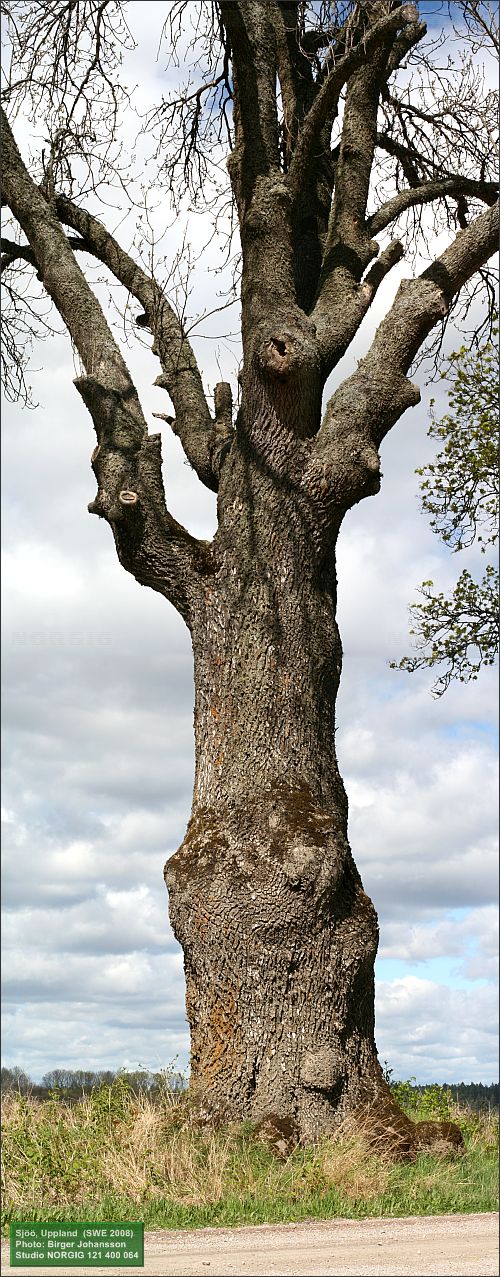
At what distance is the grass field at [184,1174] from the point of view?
5.97m

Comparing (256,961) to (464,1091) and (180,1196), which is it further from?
(464,1091)

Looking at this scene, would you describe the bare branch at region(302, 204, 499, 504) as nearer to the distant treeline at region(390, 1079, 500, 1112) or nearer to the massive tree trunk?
the massive tree trunk

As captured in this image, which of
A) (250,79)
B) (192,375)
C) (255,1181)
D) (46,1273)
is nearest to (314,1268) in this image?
(46,1273)

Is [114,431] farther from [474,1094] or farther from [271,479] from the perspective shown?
[474,1094]

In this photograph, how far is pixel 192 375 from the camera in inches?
389

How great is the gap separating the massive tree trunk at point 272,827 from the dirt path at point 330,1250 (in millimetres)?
1422

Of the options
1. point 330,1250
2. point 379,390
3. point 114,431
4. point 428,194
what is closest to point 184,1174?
point 330,1250

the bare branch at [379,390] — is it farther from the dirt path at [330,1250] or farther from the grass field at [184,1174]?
the dirt path at [330,1250]

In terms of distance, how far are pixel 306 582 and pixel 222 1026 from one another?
3259 millimetres

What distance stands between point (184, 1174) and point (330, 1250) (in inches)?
57.4

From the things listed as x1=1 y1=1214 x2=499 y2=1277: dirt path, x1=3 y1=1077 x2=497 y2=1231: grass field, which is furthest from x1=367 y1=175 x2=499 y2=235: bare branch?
x1=1 y1=1214 x2=499 y2=1277: dirt path

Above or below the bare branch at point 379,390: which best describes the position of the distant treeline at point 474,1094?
below

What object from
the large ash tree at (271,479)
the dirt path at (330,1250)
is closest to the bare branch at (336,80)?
the large ash tree at (271,479)

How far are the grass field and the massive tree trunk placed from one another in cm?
47
